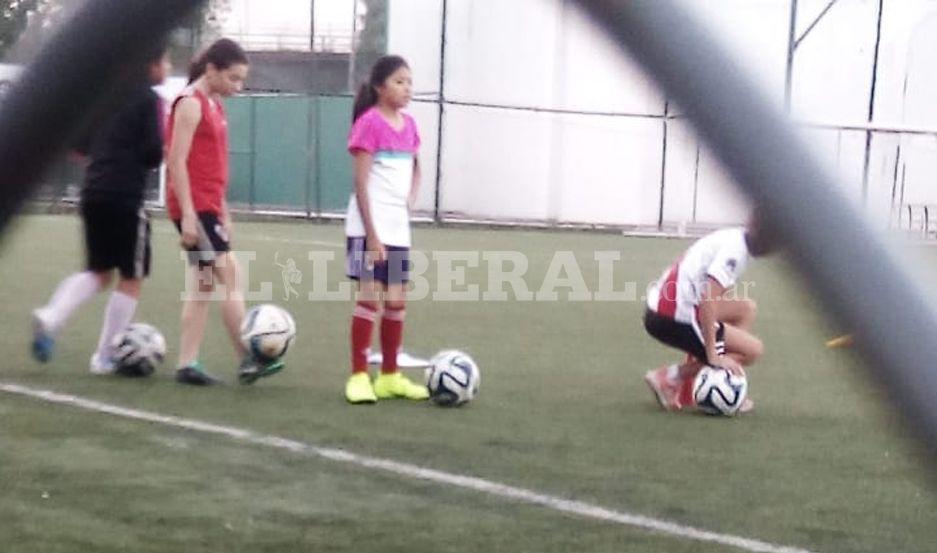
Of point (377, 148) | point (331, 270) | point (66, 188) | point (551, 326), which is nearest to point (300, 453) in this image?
point (377, 148)

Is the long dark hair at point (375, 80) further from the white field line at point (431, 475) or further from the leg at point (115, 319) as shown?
the white field line at point (431, 475)

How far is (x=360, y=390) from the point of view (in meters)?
6.19

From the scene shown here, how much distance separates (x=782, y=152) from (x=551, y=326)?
956cm

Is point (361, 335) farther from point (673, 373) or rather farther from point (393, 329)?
point (673, 373)

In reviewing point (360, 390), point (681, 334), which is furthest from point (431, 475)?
point (681, 334)

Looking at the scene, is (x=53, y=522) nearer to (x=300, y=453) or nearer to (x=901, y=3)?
(x=300, y=453)

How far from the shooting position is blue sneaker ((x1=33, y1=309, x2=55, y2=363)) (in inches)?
265

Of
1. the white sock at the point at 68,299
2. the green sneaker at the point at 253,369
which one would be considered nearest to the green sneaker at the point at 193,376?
the green sneaker at the point at 253,369

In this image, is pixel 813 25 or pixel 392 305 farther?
pixel 813 25

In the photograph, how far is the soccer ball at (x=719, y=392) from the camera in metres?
6.17

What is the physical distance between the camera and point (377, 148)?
6.33m

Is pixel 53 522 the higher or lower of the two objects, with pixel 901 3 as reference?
lower

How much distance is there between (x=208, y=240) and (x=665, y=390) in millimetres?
2099

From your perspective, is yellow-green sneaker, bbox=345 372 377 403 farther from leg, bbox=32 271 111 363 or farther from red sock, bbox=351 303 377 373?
leg, bbox=32 271 111 363
